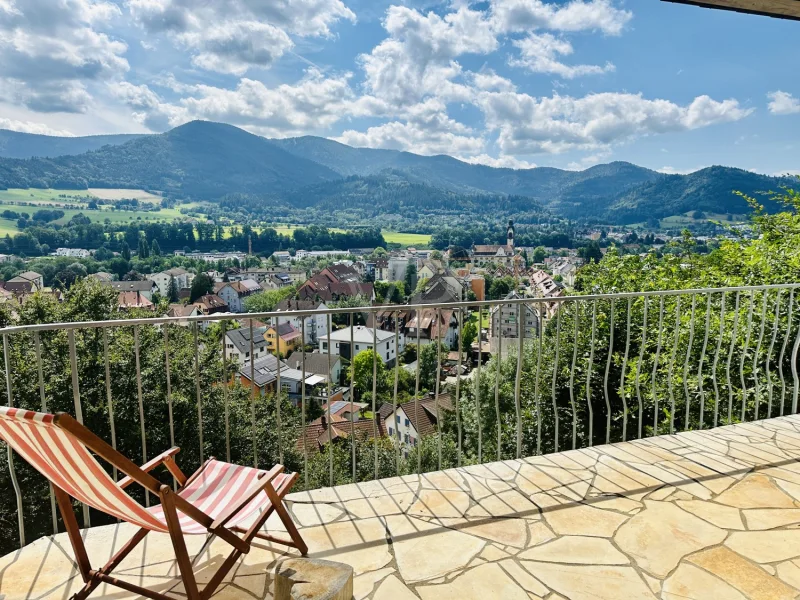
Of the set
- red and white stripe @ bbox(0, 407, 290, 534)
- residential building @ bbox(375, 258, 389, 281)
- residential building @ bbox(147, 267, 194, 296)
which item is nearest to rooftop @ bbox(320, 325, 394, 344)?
red and white stripe @ bbox(0, 407, 290, 534)

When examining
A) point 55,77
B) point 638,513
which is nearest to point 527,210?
point 55,77

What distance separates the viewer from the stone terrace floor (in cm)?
219

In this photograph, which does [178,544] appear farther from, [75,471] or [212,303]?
[212,303]

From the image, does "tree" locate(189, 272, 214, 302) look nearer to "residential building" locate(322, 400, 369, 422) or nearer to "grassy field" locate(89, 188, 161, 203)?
"residential building" locate(322, 400, 369, 422)

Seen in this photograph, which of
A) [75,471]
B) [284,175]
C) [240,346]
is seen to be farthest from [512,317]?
[284,175]

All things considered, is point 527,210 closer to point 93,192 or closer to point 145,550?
point 93,192

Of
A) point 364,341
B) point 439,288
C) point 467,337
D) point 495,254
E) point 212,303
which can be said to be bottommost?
point 212,303

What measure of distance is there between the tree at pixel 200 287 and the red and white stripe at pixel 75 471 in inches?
1939

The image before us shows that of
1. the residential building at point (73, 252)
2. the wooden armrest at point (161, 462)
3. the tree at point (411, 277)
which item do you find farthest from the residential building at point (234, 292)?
the wooden armrest at point (161, 462)

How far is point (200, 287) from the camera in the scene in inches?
1955

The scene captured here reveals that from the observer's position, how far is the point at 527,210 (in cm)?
8294

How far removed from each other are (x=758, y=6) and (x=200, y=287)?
5131 cm

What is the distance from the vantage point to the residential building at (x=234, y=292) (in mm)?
50125

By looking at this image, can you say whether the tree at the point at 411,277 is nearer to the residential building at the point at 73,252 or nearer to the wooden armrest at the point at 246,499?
the residential building at the point at 73,252
